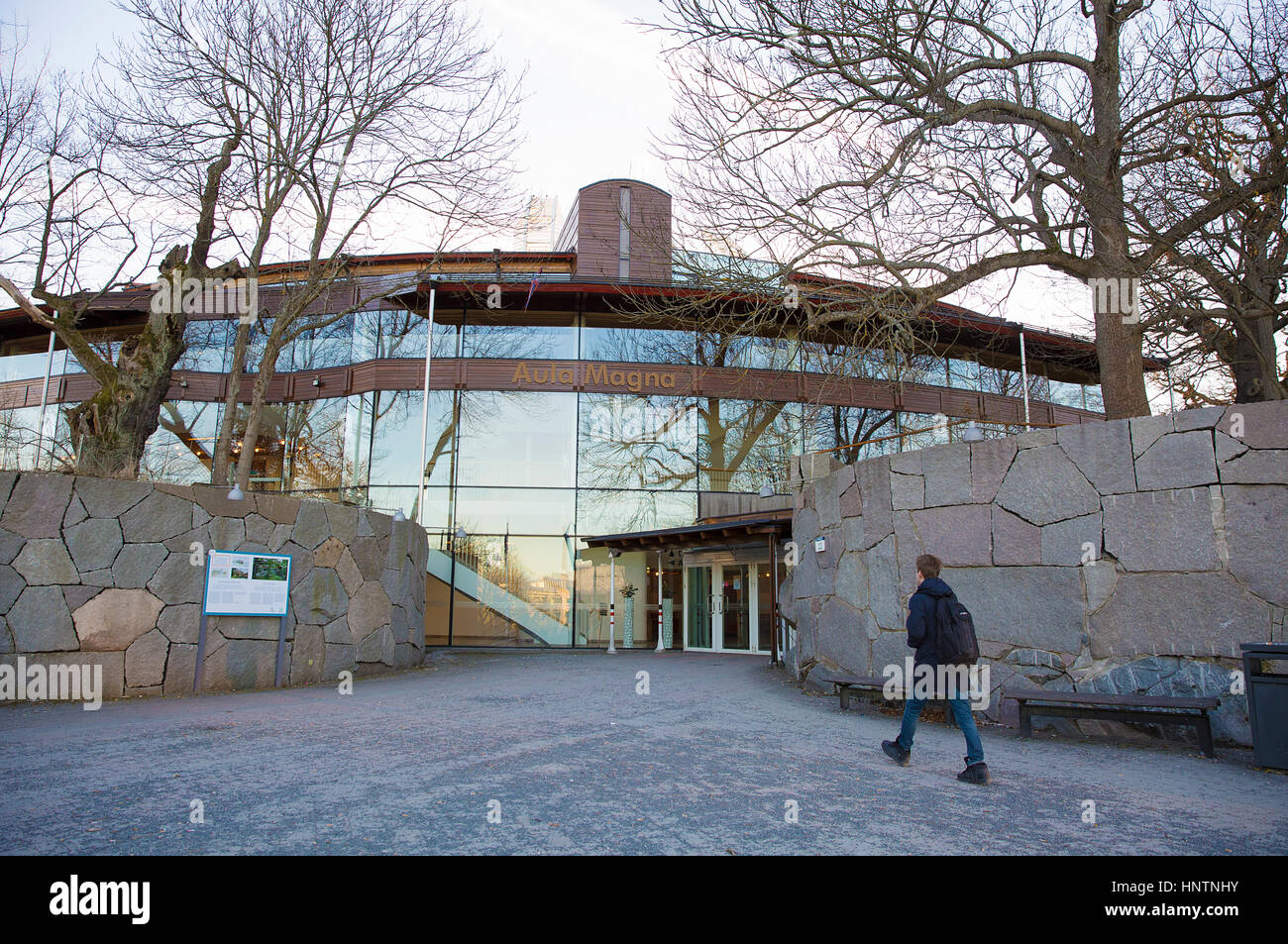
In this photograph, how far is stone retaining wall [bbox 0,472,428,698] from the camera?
9.14m

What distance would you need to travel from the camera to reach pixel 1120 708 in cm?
737

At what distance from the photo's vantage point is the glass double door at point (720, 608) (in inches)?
791

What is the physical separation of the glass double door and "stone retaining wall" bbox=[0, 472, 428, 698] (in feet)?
34.0

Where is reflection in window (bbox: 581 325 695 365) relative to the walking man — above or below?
above

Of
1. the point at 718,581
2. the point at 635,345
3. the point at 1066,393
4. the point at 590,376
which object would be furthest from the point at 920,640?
the point at 1066,393

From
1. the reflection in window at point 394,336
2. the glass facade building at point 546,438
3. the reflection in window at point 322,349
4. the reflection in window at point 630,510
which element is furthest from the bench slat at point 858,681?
the reflection in window at point 322,349

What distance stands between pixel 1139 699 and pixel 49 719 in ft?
35.1

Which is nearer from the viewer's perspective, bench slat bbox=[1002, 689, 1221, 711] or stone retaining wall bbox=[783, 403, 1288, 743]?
bench slat bbox=[1002, 689, 1221, 711]

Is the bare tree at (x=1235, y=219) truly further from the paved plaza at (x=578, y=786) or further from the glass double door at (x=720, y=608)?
the glass double door at (x=720, y=608)

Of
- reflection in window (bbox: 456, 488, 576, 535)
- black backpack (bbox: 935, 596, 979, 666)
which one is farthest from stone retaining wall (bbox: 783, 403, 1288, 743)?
reflection in window (bbox: 456, 488, 576, 535)

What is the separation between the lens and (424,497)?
2028 cm

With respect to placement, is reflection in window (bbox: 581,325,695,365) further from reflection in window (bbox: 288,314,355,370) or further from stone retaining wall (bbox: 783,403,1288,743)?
stone retaining wall (bbox: 783,403,1288,743)

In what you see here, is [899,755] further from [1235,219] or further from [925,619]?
[1235,219]

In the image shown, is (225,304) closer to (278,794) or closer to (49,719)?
(49,719)
